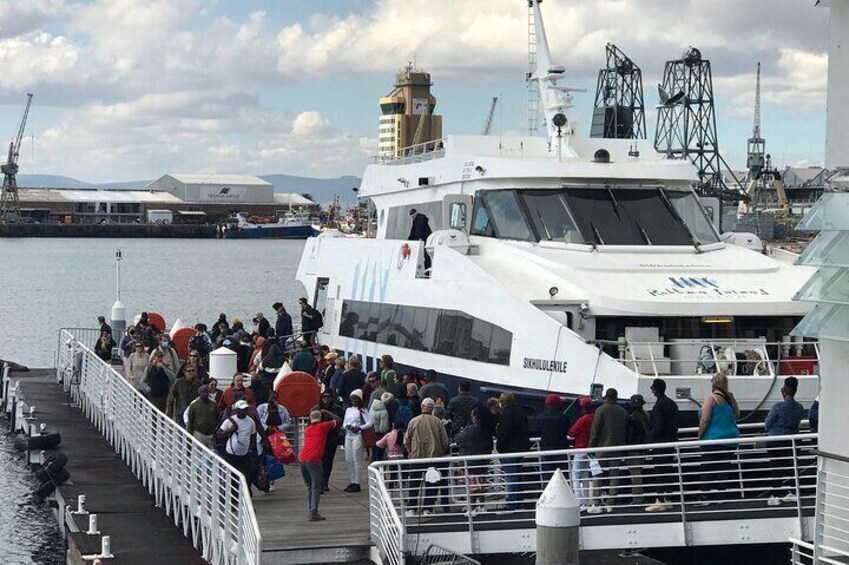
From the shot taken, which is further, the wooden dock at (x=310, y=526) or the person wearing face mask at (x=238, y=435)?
the person wearing face mask at (x=238, y=435)

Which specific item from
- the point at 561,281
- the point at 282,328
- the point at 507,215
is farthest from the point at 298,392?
the point at 282,328

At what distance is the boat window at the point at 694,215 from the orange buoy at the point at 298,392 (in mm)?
7217

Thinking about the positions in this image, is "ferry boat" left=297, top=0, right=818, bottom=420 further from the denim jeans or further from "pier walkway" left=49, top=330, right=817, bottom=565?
the denim jeans

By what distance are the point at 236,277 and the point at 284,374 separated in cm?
10020

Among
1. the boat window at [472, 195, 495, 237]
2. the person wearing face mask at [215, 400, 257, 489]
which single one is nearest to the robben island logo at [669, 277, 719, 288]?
the boat window at [472, 195, 495, 237]

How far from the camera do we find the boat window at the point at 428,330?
875 inches

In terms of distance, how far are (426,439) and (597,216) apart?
28.2 feet

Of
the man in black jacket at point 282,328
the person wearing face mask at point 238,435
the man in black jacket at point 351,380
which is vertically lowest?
the person wearing face mask at point 238,435

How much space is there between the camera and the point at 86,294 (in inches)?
3976

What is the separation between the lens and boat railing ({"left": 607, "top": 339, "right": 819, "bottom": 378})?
67.5ft

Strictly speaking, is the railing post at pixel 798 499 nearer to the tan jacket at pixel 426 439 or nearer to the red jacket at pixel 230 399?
the tan jacket at pixel 426 439

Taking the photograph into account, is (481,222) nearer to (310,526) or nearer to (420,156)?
(420,156)

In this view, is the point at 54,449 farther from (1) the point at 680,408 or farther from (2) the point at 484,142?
(1) the point at 680,408

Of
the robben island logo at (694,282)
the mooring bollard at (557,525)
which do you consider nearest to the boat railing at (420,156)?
the robben island logo at (694,282)
